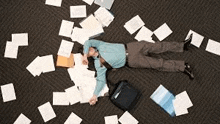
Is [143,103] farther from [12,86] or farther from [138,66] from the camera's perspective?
[12,86]

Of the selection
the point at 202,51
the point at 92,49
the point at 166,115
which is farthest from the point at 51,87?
the point at 202,51

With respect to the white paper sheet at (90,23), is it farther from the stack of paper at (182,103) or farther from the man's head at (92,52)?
the stack of paper at (182,103)

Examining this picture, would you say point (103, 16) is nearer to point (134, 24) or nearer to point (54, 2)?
point (134, 24)

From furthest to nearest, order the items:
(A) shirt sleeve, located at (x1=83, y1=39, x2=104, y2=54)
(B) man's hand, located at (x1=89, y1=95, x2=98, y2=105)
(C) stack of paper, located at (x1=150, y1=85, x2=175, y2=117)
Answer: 1. (C) stack of paper, located at (x1=150, y1=85, x2=175, y2=117)
2. (B) man's hand, located at (x1=89, y1=95, x2=98, y2=105)
3. (A) shirt sleeve, located at (x1=83, y1=39, x2=104, y2=54)

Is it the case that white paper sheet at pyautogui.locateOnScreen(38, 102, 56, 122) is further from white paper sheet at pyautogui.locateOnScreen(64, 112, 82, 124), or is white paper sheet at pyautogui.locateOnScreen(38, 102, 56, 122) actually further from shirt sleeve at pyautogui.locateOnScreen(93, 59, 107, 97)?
shirt sleeve at pyautogui.locateOnScreen(93, 59, 107, 97)

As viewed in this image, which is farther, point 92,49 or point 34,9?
point 34,9

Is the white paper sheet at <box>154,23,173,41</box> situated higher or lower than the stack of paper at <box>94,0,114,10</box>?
lower

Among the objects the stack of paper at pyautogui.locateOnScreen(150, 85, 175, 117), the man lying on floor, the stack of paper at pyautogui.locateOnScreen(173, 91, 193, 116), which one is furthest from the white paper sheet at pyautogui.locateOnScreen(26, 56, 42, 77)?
the stack of paper at pyautogui.locateOnScreen(173, 91, 193, 116)

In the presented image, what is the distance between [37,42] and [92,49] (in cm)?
69

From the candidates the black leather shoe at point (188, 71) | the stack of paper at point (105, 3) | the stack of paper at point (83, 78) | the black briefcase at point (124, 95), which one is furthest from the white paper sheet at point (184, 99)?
the stack of paper at point (105, 3)

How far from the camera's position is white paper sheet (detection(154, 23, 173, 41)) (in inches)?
87.2

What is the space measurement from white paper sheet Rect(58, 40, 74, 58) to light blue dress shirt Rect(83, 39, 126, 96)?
298 millimetres

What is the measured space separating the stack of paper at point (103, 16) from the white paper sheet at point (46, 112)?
3.57 feet

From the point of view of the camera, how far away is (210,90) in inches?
85.4
